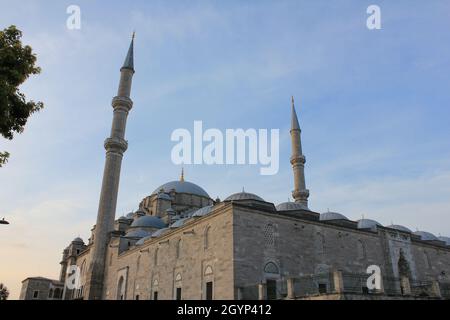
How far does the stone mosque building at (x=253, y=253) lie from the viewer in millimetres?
16016

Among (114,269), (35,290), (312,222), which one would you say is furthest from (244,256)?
(35,290)

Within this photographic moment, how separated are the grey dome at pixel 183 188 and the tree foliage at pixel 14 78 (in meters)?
26.9

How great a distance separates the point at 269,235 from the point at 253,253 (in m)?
1.33

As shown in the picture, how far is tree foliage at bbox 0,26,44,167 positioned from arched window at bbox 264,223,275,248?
37.2 feet

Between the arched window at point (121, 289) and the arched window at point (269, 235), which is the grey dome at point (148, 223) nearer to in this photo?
the arched window at point (121, 289)

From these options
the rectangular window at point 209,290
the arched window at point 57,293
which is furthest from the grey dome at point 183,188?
the rectangular window at point 209,290

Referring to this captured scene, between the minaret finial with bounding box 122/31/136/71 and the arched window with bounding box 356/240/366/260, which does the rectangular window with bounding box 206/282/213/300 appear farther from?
the minaret finial with bounding box 122/31/136/71

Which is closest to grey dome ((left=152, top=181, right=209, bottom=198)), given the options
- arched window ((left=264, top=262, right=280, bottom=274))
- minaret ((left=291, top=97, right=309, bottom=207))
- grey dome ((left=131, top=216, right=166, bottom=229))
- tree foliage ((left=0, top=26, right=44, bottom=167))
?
grey dome ((left=131, top=216, right=166, bottom=229))

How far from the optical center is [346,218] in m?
Result: 23.9

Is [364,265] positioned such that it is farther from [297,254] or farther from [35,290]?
[35,290]

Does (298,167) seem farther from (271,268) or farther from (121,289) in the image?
(121,289)

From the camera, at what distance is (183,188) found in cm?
3616

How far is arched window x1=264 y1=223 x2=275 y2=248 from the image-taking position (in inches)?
679
